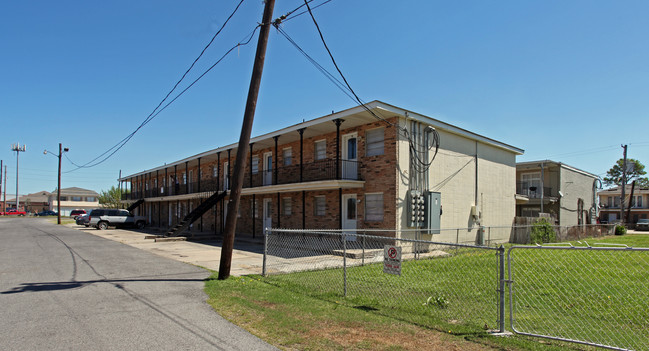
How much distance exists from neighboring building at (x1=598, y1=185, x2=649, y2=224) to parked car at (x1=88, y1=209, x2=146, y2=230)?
5682 centimetres

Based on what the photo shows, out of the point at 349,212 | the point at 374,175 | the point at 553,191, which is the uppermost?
the point at 374,175

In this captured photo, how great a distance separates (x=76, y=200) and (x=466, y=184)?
108 metres

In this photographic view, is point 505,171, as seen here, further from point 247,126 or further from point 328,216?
point 247,126

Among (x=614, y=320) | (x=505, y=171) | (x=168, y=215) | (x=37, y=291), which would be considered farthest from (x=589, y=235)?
(x=168, y=215)

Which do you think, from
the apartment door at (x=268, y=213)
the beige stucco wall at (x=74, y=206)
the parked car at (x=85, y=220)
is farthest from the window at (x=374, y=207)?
the beige stucco wall at (x=74, y=206)

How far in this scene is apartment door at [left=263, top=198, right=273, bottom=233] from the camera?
22.9 meters

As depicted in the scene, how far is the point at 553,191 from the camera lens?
2902 cm

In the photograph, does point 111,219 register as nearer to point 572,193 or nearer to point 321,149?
point 321,149

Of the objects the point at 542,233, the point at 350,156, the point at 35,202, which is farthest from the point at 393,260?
the point at 35,202

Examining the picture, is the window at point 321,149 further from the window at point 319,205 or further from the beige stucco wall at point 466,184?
the beige stucco wall at point 466,184

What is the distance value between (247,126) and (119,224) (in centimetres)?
2890

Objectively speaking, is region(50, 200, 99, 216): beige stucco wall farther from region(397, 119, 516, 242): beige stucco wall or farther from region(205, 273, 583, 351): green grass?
region(205, 273, 583, 351): green grass

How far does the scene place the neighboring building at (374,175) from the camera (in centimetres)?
1645

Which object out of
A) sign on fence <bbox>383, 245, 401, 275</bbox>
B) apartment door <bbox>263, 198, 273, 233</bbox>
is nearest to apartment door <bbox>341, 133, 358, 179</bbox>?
apartment door <bbox>263, 198, 273, 233</bbox>
